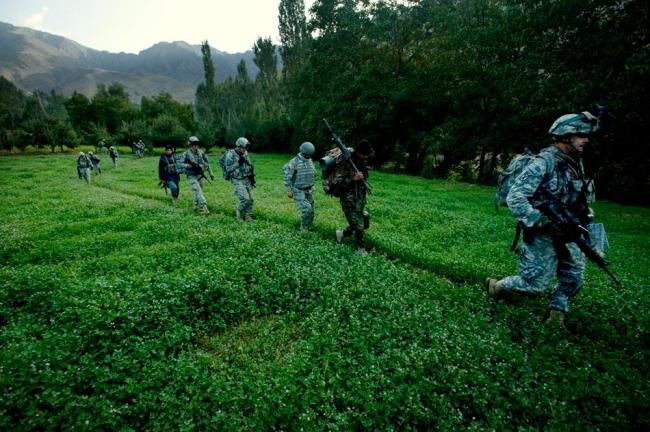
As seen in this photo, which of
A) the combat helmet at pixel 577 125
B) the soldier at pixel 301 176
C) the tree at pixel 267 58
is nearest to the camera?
the combat helmet at pixel 577 125

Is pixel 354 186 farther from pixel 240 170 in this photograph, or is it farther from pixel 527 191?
pixel 240 170

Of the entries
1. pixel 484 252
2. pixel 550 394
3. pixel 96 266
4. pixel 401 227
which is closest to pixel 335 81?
pixel 401 227

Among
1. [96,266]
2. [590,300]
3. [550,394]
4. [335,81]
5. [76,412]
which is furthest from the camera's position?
[335,81]

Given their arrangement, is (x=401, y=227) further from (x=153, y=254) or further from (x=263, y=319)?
(x=153, y=254)

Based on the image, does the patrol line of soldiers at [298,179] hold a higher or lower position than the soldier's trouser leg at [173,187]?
higher

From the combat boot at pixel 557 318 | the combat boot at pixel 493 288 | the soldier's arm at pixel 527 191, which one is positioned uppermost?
the soldier's arm at pixel 527 191

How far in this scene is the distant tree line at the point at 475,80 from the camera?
69.8 ft

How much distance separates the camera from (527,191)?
18.0 ft

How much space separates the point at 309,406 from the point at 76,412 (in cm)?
306

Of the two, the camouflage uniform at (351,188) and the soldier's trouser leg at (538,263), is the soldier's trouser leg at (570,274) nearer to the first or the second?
the soldier's trouser leg at (538,263)

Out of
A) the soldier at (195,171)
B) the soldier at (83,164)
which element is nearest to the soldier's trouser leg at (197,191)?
the soldier at (195,171)

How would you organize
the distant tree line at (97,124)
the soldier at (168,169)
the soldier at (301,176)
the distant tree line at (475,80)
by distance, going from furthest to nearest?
the distant tree line at (97,124) → the distant tree line at (475,80) → the soldier at (168,169) → the soldier at (301,176)

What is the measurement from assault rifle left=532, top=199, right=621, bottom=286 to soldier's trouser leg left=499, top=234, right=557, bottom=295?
19 centimetres

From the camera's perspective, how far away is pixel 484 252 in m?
10.5
